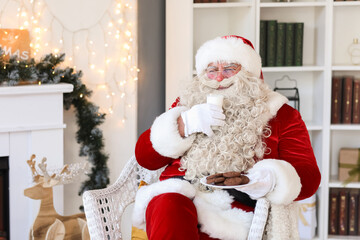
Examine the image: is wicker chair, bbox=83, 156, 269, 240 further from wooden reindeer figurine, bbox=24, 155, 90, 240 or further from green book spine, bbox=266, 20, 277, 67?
green book spine, bbox=266, 20, 277, 67

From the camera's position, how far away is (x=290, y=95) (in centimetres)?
354

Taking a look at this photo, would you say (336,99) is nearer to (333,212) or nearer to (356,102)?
(356,102)

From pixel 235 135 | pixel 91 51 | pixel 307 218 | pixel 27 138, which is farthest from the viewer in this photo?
pixel 307 218

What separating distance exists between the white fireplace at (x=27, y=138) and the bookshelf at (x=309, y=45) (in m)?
0.71

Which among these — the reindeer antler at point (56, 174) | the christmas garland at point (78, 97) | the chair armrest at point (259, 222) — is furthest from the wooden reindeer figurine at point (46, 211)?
the chair armrest at point (259, 222)

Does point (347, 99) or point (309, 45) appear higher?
point (309, 45)

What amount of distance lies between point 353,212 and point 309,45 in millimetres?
1042

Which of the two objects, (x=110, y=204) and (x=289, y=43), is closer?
(x=110, y=204)

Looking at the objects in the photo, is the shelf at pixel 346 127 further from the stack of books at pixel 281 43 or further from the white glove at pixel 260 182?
the white glove at pixel 260 182

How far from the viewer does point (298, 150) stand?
2.33m

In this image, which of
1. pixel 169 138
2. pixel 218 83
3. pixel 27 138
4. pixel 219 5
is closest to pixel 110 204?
pixel 169 138

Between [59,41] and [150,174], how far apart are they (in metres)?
0.95

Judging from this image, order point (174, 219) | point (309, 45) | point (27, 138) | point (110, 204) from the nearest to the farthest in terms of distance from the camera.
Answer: point (174, 219) < point (110, 204) < point (27, 138) < point (309, 45)

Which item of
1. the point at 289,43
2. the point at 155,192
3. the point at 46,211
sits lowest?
the point at 46,211
